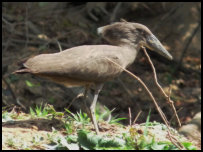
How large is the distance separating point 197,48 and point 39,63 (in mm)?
7945

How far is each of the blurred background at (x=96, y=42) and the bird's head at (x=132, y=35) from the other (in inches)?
94.6

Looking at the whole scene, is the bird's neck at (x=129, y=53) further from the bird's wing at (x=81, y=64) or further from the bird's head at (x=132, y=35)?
the bird's wing at (x=81, y=64)

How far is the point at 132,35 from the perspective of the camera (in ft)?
16.6

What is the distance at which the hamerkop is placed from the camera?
4.37 meters

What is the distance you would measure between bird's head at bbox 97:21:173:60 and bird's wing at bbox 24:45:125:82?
1.13 ft

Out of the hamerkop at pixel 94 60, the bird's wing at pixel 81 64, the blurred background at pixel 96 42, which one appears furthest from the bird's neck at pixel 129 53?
the blurred background at pixel 96 42

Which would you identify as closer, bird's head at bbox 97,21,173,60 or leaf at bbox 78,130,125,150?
leaf at bbox 78,130,125,150

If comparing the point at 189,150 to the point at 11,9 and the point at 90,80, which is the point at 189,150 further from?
the point at 11,9

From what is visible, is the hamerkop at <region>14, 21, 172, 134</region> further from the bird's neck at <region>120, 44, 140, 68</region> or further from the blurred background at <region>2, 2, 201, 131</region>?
the blurred background at <region>2, 2, 201, 131</region>

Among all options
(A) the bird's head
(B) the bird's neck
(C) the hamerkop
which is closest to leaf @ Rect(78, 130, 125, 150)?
(C) the hamerkop

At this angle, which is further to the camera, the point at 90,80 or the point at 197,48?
the point at 197,48

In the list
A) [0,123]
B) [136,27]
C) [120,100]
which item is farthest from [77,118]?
[120,100]

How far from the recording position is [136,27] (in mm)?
5066

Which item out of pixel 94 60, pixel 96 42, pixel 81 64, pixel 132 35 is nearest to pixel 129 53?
pixel 132 35
